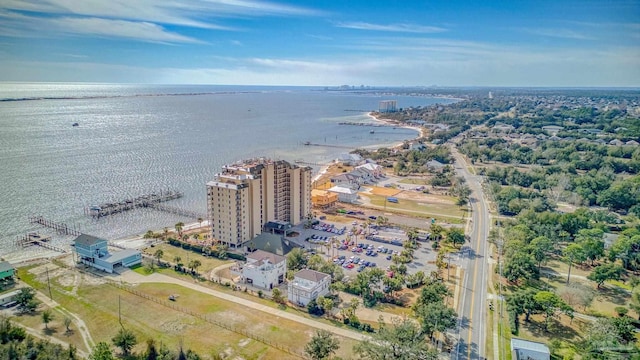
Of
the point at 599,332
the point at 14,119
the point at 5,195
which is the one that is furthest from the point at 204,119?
the point at 599,332

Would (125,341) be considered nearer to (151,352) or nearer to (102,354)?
(151,352)

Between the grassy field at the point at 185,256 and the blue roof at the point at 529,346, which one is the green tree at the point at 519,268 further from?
the grassy field at the point at 185,256

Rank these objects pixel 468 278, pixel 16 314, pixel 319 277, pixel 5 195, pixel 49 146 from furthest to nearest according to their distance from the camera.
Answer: pixel 49 146 < pixel 5 195 < pixel 468 278 < pixel 319 277 < pixel 16 314

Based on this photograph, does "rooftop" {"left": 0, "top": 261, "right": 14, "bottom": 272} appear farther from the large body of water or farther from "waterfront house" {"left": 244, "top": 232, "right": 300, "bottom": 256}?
"waterfront house" {"left": 244, "top": 232, "right": 300, "bottom": 256}

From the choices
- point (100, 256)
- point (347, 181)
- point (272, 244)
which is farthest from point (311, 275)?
point (347, 181)

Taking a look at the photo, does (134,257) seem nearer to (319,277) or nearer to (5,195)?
(319,277)

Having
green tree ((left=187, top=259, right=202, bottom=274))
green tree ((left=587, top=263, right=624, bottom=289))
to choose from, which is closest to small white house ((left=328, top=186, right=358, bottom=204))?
green tree ((left=187, top=259, right=202, bottom=274))
